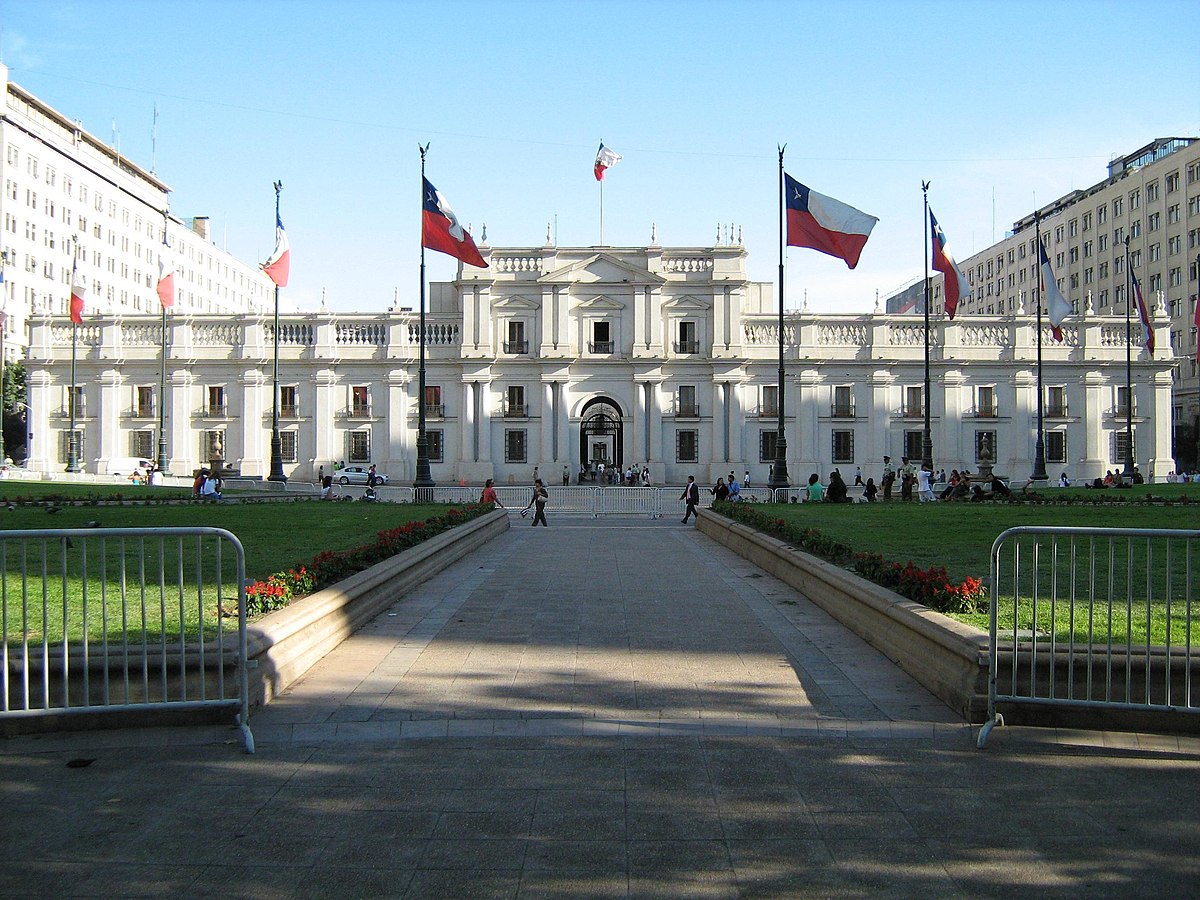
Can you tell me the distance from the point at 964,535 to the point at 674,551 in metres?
4.93

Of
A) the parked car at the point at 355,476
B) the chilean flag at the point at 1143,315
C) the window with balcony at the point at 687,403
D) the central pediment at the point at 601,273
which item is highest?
the central pediment at the point at 601,273

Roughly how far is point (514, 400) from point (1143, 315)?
108ft

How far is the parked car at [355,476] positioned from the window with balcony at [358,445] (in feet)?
2.66

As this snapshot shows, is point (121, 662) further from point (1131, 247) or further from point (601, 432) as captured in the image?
point (1131, 247)

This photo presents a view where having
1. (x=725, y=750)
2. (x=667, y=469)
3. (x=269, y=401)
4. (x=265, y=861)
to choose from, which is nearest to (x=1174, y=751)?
(x=725, y=750)

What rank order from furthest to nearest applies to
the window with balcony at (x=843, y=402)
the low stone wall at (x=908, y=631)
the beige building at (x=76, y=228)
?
1. the beige building at (x=76, y=228)
2. the window with balcony at (x=843, y=402)
3. the low stone wall at (x=908, y=631)

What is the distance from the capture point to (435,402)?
191 ft

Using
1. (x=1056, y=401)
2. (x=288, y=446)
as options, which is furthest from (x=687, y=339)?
(x=288, y=446)

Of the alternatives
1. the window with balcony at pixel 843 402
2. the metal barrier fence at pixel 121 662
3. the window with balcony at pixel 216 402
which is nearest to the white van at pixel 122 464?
the window with balcony at pixel 216 402

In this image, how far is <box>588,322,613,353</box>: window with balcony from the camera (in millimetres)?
58938

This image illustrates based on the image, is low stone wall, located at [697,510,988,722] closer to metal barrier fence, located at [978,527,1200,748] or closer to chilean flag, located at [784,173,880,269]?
metal barrier fence, located at [978,527,1200,748]

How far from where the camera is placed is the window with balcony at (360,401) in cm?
5788

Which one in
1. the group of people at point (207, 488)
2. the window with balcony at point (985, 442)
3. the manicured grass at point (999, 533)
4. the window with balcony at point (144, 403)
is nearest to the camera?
the manicured grass at point (999, 533)

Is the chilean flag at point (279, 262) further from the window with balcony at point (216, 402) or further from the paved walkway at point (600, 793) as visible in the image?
the paved walkway at point (600, 793)
